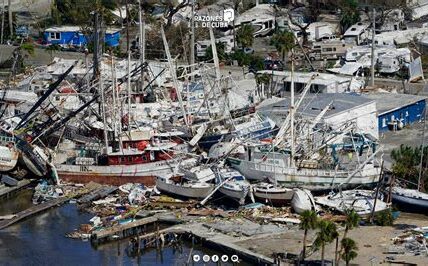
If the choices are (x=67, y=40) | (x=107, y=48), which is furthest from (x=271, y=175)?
(x=67, y=40)

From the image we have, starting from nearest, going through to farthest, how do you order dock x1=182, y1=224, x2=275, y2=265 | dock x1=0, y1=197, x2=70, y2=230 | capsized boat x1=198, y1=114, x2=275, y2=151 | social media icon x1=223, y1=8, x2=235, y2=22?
1. dock x1=182, y1=224, x2=275, y2=265
2. dock x1=0, y1=197, x2=70, y2=230
3. capsized boat x1=198, y1=114, x2=275, y2=151
4. social media icon x1=223, y1=8, x2=235, y2=22

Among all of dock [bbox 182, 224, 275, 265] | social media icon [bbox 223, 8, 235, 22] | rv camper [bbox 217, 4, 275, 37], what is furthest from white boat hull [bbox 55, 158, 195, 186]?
social media icon [bbox 223, 8, 235, 22]

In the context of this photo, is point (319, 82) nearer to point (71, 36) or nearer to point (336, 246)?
point (336, 246)

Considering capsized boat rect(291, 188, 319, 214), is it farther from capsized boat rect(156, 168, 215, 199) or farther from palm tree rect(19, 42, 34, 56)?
palm tree rect(19, 42, 34, 56)

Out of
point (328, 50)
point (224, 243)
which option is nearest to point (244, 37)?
point (328, 50)

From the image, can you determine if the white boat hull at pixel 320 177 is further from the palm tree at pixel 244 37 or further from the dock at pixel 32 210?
the palm tree at pixel 244 37

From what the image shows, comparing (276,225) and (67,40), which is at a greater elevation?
(67,40)

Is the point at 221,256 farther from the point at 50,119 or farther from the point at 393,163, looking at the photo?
the point at 50,119
